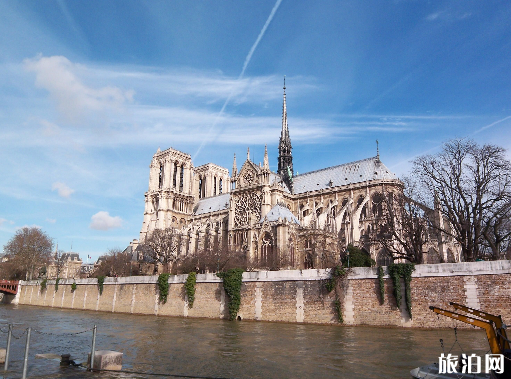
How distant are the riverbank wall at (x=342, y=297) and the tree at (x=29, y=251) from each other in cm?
3702

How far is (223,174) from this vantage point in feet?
305

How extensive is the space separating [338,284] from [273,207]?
24.6m

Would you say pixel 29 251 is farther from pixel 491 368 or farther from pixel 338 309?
pixel 491 368

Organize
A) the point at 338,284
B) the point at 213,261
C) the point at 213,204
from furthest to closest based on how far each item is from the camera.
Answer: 1. the point at 213,204
2. the point at 213,261
3. the point at 338,284

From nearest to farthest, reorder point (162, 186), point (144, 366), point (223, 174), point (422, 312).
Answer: point (144, 366)
point (422, 312)
point (162, 186)
point (223, 174)

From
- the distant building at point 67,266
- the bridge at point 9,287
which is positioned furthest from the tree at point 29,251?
the distant building at point 67,266

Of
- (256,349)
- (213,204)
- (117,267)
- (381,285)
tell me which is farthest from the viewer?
(213,204)

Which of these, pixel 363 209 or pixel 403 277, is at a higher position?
pixel 363 209

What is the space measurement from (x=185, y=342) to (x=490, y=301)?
14.8 metres

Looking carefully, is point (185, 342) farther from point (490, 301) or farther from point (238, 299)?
point (490, 301)

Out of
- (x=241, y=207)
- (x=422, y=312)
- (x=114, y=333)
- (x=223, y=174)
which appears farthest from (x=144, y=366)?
(x=223, y=174)

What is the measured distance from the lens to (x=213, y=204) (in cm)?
7556

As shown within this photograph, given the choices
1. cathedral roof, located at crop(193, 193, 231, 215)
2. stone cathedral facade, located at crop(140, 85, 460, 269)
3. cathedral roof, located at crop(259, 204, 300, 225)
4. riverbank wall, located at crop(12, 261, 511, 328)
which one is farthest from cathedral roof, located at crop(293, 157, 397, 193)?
riverbank wall, located at crop(12, 261, 511, 328)

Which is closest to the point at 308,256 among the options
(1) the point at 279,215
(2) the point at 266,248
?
(2) the point at 266,248
